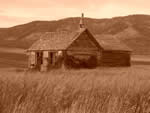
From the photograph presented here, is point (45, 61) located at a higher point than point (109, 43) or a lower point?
lower

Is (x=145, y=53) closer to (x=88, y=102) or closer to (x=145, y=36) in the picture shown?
(x=145, y=36)

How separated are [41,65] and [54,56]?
2632 mm

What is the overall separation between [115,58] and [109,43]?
7.99 feet

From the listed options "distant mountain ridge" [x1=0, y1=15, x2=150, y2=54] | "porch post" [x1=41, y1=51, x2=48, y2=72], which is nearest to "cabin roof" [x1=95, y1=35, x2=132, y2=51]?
"porch post" [x1=41, y1=51, x2=48, y2=72]

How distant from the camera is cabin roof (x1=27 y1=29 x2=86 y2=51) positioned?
109 ft

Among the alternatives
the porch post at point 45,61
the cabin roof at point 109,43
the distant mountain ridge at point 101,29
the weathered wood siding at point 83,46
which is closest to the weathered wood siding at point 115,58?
the cabin roof at point 109,43

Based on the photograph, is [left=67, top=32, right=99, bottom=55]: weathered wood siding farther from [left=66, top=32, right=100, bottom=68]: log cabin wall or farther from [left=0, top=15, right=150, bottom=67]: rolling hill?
[left=0, top=15, right=150, bottom=67]: rolling hill

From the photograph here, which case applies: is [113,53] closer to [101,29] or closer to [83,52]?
[83,52]

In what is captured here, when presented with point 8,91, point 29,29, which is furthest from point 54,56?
point 29,29

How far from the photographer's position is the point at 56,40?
115 feet

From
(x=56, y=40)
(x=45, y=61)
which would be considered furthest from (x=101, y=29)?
(x=45, y=61)

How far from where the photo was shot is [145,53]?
3880 inches

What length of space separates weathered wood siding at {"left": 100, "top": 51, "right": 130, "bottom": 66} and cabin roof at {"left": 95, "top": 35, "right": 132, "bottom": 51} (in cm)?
54

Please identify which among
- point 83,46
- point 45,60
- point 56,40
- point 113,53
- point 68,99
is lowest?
point 45,60
